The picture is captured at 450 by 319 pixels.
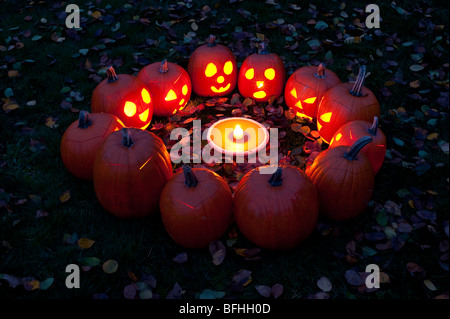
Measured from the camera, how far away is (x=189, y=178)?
9.98 feet

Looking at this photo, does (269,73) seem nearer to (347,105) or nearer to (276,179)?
(347,105)

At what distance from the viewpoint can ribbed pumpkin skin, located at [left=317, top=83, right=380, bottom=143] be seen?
3.96 metres

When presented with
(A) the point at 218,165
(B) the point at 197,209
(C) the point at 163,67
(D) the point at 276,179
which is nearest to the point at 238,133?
(A) the point at 218,165

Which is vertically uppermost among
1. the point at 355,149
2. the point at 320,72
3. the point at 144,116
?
the point at 320,72

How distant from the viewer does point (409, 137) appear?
452 cm

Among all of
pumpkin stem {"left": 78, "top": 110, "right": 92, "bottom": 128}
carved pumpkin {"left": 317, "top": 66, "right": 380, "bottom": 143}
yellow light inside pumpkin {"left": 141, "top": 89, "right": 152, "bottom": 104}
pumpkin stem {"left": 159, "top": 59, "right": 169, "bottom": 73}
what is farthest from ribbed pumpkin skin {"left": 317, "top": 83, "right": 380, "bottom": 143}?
pumpkin stem {"left": 78, "top": 110, "right": 92, "bottom": 128}

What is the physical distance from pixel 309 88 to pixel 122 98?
2371 millimetres

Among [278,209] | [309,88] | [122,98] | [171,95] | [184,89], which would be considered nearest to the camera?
[278,209]

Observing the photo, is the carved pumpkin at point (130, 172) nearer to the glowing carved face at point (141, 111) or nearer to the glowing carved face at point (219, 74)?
the glowing carved face at point (141, 111)

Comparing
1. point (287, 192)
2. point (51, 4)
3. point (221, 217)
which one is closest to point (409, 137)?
point (287, 192)

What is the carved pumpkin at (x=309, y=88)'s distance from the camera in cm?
443

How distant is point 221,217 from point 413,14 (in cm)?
609

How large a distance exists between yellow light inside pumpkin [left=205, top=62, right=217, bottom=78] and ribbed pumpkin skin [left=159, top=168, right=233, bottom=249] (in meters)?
2.03

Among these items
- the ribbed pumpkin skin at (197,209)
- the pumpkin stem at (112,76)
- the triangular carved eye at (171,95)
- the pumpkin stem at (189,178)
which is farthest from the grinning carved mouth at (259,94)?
the pumpkin stem at (189,178)
